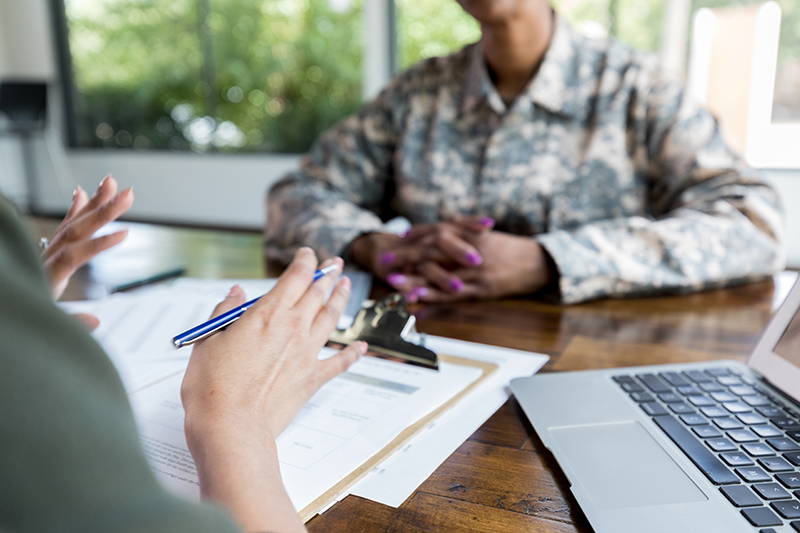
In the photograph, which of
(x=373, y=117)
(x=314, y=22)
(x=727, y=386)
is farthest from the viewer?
(x=314, y=22)

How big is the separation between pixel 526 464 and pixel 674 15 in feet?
10.6

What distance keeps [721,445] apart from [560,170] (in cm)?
84

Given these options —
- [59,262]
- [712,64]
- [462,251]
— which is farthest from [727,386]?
[712,64]

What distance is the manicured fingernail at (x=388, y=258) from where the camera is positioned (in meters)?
0.98

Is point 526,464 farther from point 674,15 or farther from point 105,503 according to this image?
point 674,15

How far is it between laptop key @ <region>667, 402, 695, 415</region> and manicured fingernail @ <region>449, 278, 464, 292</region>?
0.43 metres

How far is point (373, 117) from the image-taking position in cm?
131

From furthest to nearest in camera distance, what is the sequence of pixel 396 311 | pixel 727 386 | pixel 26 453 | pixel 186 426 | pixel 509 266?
pixel 509 266, pixel 396 311, pixel 727 386, pixel 186 426, pixel 26 453

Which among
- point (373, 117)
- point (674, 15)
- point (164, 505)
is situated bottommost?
point (164, 505)

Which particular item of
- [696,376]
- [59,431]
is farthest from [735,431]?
[59,431]

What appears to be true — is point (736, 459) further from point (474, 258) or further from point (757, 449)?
point (474, 258)

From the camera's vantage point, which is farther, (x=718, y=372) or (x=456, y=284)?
(x=456, y=284)

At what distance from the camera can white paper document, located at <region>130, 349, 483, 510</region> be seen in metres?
0.40

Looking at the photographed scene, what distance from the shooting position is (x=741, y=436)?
0.42 m
